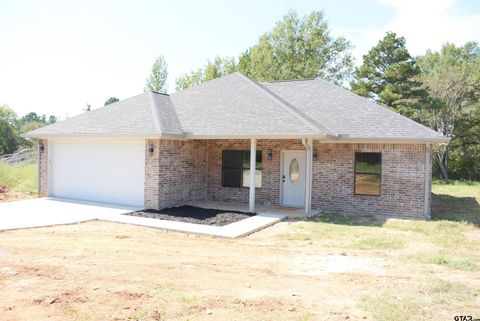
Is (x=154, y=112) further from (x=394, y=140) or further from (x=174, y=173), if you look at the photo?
(x=394, y=140)

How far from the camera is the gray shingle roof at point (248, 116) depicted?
12328 mm

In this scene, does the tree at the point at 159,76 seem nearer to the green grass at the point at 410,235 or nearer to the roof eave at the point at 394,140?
the roof eave at the point at 394,140

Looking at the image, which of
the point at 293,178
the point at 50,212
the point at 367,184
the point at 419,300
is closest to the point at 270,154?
the point at 293,178

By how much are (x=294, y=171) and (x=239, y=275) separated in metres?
8.48

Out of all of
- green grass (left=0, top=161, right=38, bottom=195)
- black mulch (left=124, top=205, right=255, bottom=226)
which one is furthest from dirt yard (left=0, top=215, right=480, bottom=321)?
green grass (left=0, top=161, right=38, bottom=195)

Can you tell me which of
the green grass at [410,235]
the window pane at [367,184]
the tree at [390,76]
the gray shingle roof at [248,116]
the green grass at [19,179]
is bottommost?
the green grass at [410,235]

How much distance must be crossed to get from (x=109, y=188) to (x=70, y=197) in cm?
210

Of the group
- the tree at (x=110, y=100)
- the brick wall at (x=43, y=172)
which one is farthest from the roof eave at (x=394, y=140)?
the tree at (x=110, y=100)

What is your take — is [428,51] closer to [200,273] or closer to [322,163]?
[322,163]

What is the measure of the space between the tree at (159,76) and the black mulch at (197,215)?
33.0 meters

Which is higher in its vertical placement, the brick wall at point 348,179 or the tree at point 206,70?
the tree at point 206,70

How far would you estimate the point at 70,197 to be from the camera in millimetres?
14977

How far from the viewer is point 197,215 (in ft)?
38.2

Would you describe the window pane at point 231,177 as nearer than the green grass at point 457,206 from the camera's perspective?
No
